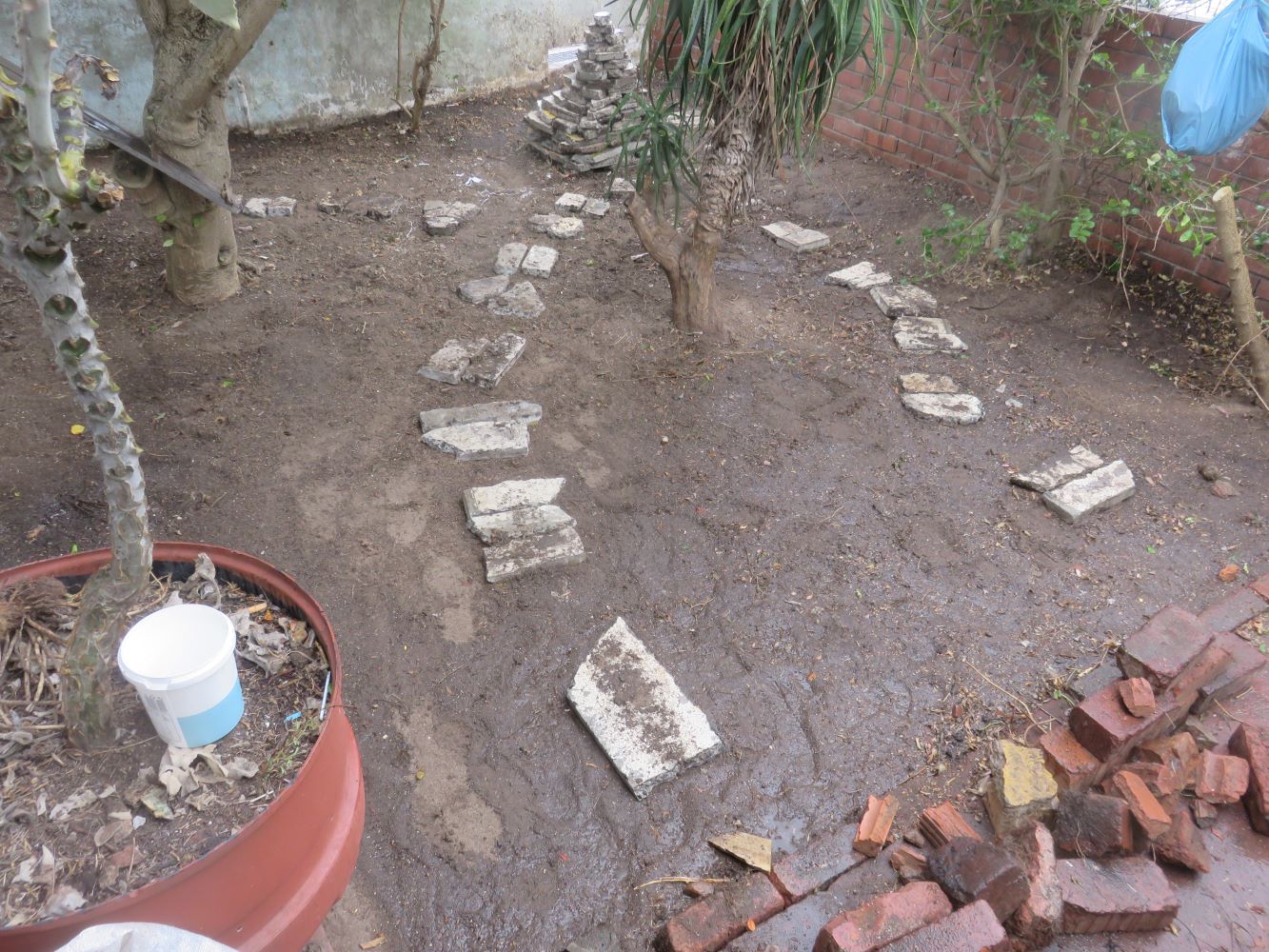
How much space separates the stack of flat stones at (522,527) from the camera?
321cm

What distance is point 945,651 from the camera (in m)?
2.96

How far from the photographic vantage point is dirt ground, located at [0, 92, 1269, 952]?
8.15ft

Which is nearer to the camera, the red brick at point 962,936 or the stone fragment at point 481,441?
the red brick at point 962,936

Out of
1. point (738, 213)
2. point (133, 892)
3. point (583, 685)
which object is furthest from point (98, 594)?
point (738, 213)

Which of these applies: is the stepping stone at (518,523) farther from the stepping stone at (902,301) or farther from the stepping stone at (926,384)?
the stepping stone at (902,301)

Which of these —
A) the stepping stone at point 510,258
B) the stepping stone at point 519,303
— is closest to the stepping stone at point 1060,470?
the stepping stone at point 519,303

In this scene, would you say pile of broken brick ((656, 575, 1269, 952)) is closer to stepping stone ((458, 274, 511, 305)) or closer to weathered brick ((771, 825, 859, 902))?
weathered brick ((771, 825, 859, 902))

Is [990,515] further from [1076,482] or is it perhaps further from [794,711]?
[794,711]

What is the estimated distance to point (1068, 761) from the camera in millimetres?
2490

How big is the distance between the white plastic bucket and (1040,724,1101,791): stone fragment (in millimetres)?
2304

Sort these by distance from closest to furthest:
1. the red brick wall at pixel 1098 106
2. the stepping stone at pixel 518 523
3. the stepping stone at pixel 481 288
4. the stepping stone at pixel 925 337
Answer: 1. the stepping stone at pixel 518 523
2. the red brick wall at pixel 1098 106
3. the stepping stone at pixel 925 337
4. the stepping stone at pixel 481 288

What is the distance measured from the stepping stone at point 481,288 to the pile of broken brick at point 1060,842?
3.58m

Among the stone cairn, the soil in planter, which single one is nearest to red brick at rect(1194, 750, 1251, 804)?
the soil in planter

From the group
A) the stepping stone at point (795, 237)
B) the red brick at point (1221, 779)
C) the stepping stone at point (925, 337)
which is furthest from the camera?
the stepping stone at point (795, 237)
